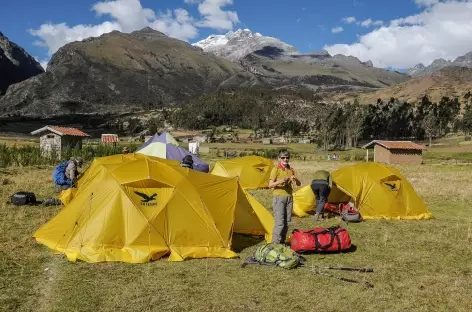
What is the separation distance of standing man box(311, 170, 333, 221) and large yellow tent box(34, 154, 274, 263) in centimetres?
509

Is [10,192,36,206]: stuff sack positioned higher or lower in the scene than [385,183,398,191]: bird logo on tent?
lower

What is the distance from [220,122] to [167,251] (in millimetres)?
185619

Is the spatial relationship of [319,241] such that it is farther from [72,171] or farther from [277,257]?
[72,171]

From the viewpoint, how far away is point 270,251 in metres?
11.2

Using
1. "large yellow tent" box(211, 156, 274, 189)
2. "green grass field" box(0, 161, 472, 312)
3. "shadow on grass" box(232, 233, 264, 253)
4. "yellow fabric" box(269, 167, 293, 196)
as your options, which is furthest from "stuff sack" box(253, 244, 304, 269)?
"large yellow tent" box(211, 156, 274, 189)

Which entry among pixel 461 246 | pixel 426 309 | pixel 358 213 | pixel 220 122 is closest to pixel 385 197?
pixel 358 213

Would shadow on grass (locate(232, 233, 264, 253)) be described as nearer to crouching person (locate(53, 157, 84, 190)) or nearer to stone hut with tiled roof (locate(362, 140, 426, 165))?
crouching person (locate(53, 157, 84, 190))

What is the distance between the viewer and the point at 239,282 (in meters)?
9.99

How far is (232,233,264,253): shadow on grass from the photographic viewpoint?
42.2 feet

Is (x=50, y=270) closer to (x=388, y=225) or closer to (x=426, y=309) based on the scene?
(x=426, y=309)

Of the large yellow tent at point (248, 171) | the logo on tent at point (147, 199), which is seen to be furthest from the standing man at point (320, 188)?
the large yellow tent at point (248, 171)

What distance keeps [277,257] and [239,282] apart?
142 centimetres

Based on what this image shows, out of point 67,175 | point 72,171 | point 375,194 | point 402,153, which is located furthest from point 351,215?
point 402,153

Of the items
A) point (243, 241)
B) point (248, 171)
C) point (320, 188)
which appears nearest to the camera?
point (243, 241)
